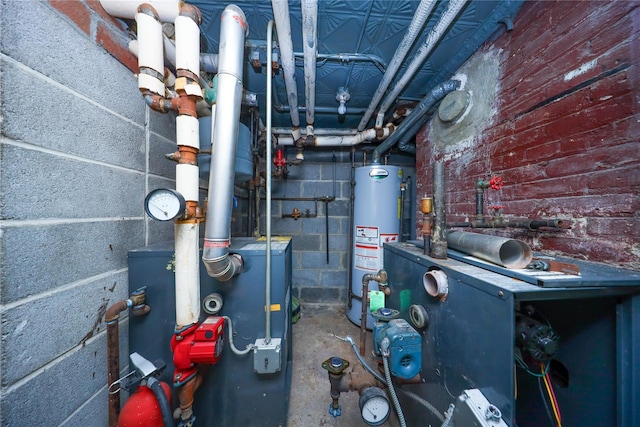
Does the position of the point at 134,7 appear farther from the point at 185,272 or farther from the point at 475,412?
the point at 475,412

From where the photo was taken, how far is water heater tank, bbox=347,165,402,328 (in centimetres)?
167

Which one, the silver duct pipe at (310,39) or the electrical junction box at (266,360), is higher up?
the silver duct pipe at (310,39)

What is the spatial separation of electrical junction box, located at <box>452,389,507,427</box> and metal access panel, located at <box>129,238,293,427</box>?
65 cm

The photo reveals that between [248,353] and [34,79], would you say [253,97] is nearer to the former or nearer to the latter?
[34,79]

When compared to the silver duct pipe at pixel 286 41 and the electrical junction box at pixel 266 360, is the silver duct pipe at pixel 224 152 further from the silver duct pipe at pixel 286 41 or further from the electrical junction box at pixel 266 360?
the electrical junction box at pixel 266 360

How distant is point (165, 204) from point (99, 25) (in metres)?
0.77

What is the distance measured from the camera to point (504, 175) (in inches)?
41.1

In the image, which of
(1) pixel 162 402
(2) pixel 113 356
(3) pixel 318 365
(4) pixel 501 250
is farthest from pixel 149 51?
(3) pixel 318 365

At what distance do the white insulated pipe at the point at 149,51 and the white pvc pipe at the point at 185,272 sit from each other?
0.54 meters

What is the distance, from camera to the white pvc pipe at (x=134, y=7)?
2.49 feet

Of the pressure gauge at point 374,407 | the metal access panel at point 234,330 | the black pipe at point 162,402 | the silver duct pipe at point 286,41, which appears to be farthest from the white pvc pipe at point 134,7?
the pressure gauge at point 374,407

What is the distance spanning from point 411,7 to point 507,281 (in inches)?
47.5

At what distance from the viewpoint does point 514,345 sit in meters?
0.48

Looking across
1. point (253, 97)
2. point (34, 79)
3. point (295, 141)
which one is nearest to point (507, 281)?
point (34, 79)
